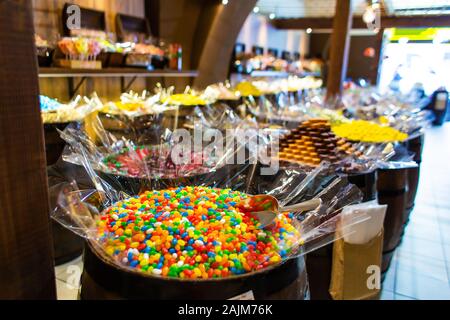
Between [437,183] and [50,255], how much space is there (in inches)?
189

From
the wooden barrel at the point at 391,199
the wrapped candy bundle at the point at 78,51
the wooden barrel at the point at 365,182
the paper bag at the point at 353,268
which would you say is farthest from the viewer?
the wrapped candy bundle at the point at 78,51

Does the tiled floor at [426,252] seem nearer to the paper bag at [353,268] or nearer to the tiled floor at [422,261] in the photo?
the tiled floor at [422,261]

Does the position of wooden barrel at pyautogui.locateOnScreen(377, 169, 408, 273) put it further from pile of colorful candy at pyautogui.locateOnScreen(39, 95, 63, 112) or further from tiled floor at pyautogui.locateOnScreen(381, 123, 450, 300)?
pile of colorful candy at pyautogui.locateOnScreen(39, 95, 63, 112)

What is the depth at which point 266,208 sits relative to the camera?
3.51 feet

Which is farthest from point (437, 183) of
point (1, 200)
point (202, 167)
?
point (1, 200)

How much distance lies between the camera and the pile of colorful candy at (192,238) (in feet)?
2.78

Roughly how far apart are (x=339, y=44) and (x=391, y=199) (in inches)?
167

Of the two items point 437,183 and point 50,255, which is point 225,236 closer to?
point 50,255

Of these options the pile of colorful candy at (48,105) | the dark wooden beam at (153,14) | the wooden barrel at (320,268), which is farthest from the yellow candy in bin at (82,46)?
the wooden barrel at (320,268)

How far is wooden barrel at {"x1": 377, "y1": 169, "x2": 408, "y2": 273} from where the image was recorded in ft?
6.70

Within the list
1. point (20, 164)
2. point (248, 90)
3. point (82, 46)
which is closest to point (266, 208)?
point (20, 164)

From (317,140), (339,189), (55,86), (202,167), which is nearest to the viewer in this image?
(339,189)

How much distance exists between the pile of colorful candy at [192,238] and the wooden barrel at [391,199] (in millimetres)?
1131
